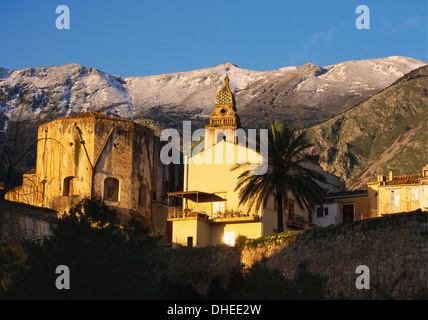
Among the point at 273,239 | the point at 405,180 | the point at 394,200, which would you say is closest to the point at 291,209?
the point at 394,200

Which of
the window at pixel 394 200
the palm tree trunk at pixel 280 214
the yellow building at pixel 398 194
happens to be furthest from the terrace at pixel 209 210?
the window at pixel 394 200

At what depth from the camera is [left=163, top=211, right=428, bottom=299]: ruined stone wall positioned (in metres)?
37.0

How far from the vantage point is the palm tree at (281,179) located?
50219mm

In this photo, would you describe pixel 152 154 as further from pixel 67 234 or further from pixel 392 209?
pixel 67 234

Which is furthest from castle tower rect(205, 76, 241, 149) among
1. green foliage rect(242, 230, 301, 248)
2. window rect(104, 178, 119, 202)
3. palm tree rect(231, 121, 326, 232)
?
green foliage rect(242, 230, 301, 248)

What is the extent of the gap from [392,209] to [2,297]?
3355 centimetres

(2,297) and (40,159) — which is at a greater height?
(40,159)

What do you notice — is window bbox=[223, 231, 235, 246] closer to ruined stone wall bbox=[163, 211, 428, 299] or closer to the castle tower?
ruined stone wall bbox=[163, 211, 428, 299]

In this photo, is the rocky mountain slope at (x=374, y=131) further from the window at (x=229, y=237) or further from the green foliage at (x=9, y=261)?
the green foliage at (x=9, y=261)

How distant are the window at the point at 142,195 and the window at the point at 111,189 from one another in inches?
89.2

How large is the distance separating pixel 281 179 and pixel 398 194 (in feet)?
41.1

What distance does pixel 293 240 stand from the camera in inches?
1747

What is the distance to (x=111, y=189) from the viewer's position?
2415 inches
